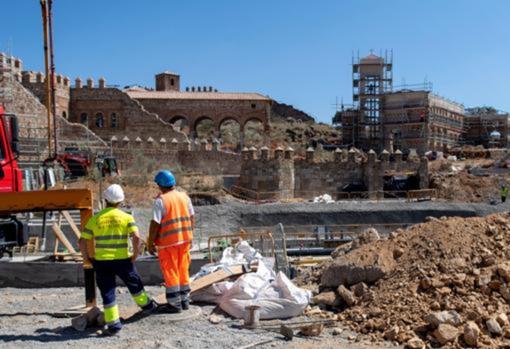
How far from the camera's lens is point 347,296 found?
7215mm

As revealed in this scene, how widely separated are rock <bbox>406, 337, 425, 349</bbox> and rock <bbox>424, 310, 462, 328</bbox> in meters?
0.26

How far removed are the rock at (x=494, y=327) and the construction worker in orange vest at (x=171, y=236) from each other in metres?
3.34

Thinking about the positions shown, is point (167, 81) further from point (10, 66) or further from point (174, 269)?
point (174, 269)

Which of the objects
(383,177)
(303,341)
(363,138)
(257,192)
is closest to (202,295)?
(303,341)

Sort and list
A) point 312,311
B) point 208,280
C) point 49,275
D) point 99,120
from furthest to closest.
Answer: point 99,120 < point 49,275 < point 208,280 < point 312,311

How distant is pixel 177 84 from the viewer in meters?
48.2

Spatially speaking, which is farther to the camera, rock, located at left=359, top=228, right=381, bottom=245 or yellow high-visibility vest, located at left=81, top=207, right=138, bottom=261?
rock, located at left=359, top=228, right=381, bottom=245

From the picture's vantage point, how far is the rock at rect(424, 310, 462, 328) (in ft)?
19.9

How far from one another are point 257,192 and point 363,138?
1941 cm

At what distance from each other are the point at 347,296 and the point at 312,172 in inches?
865

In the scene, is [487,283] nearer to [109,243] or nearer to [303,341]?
[303,341]

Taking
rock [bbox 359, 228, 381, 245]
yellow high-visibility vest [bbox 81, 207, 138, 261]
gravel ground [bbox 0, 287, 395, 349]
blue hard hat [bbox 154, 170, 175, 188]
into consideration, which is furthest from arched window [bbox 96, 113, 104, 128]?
yellow high-visibility vest [bbox 81, 207, 138, 261]

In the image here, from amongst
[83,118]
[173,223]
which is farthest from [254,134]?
[173,223]

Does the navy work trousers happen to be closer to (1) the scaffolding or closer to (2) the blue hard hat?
(2) the blue hard hat
